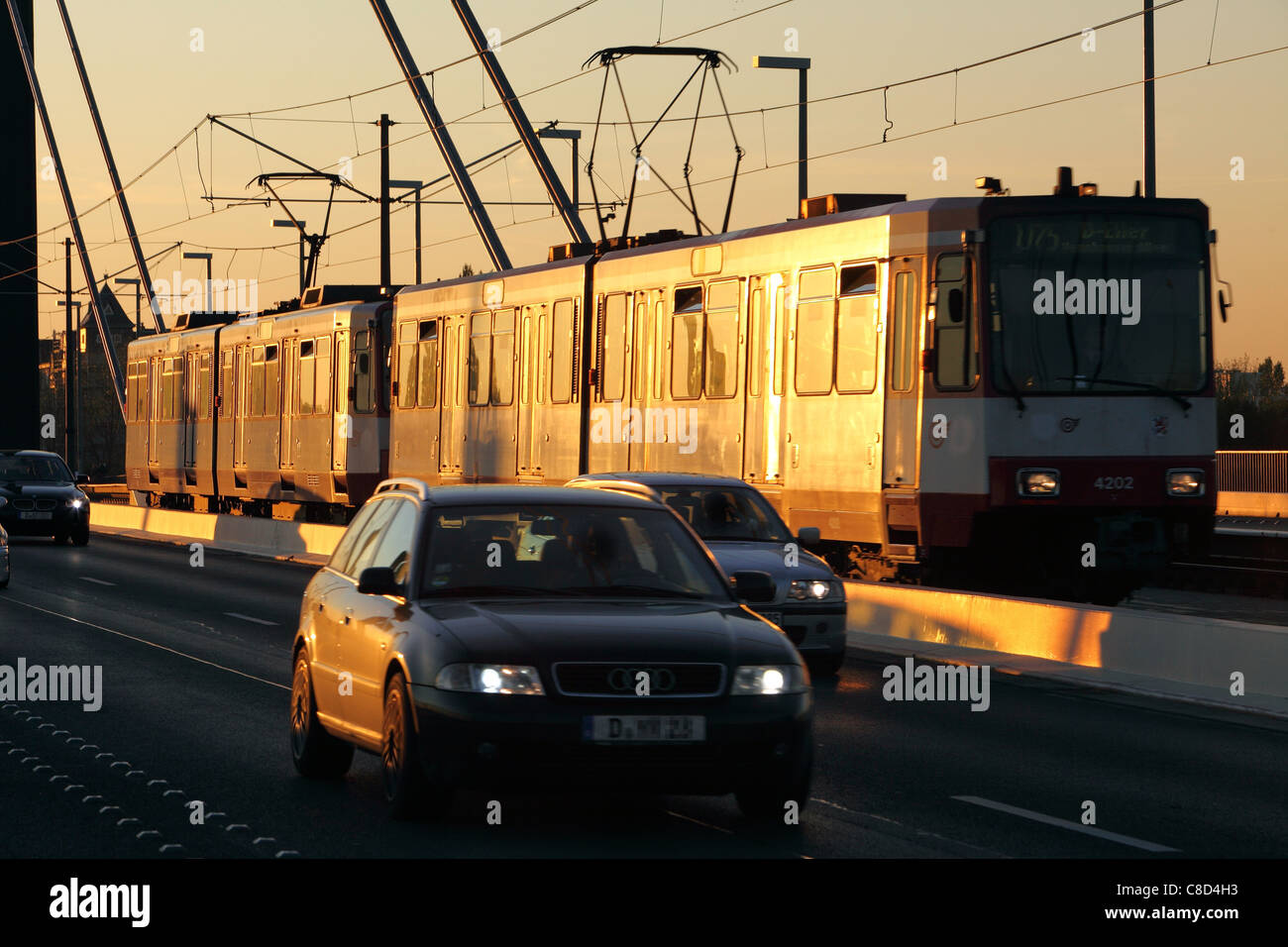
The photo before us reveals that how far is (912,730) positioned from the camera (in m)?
13.1

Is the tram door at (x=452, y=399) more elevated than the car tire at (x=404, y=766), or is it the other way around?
the tram door at (x=452, y=399)

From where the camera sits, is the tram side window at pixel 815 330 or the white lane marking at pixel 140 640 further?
the tram side window at pixel 815 330

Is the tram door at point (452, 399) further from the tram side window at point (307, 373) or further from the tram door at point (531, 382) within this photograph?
the tram side window at point (307, 373)

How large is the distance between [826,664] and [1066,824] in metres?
6.95

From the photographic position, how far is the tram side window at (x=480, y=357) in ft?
102

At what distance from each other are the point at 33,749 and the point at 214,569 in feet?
68.5

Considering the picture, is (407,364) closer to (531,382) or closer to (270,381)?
(531,382)

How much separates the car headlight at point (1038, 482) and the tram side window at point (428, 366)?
14.5 meters

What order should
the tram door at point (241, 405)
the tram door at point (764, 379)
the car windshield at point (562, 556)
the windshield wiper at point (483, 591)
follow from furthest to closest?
the tram door at point (241, 405), the tram door at point (764, 379), the car windshield at point (562, 556), the windshield wiper at point (483, 591)

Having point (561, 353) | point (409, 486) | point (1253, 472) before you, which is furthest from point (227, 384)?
point (409, 486)

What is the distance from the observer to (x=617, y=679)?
336 inches

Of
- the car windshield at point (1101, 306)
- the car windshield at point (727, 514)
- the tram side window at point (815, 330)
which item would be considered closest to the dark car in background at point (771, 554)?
the car windshield at point (727, 514)
